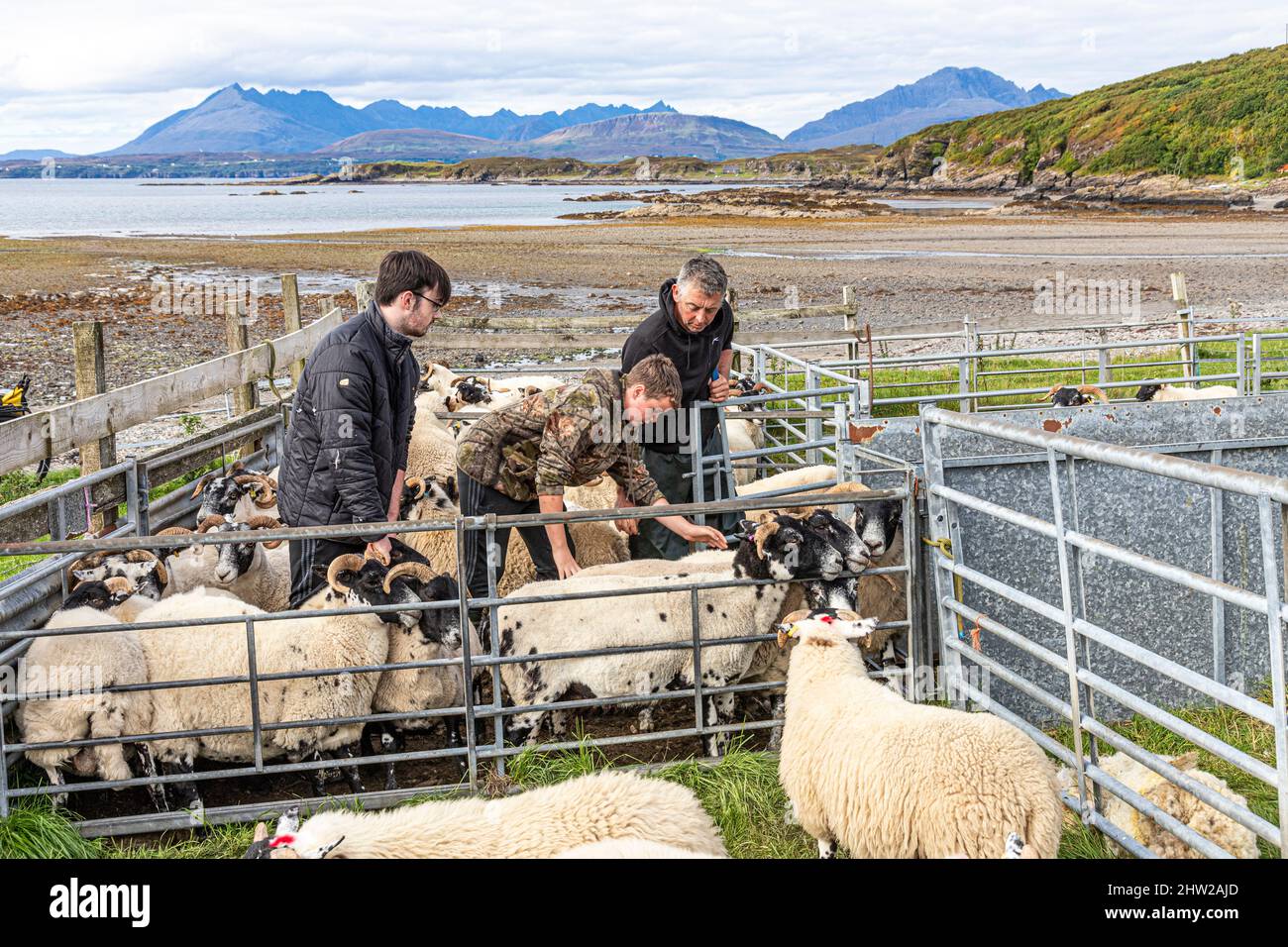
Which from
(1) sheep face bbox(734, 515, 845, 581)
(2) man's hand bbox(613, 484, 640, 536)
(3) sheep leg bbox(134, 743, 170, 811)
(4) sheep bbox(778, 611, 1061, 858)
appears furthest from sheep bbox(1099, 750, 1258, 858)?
(3) sheep leg bbox(134, 743, 170, 811)

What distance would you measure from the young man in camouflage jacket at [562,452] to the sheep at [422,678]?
0.70ft

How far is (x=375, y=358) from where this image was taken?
5.25m

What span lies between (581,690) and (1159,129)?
98571 millimetres

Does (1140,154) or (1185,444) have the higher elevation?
(1140,154)

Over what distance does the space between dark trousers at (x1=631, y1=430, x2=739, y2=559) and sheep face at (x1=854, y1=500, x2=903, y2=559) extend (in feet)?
4.60

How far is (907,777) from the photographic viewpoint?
380 centimetres

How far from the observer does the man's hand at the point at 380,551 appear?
534cm

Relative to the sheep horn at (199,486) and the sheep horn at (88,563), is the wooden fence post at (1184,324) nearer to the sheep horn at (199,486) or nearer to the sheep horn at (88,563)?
the sheep horn at (199,486)

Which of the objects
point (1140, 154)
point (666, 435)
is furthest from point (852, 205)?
point (666, 435)

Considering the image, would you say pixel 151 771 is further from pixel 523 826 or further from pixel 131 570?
pixel 523 826

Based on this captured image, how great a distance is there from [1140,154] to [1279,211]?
27793 millimetres

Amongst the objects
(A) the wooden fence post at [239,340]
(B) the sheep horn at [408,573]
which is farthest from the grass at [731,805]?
(A) the wooden fence post at [239,340]
